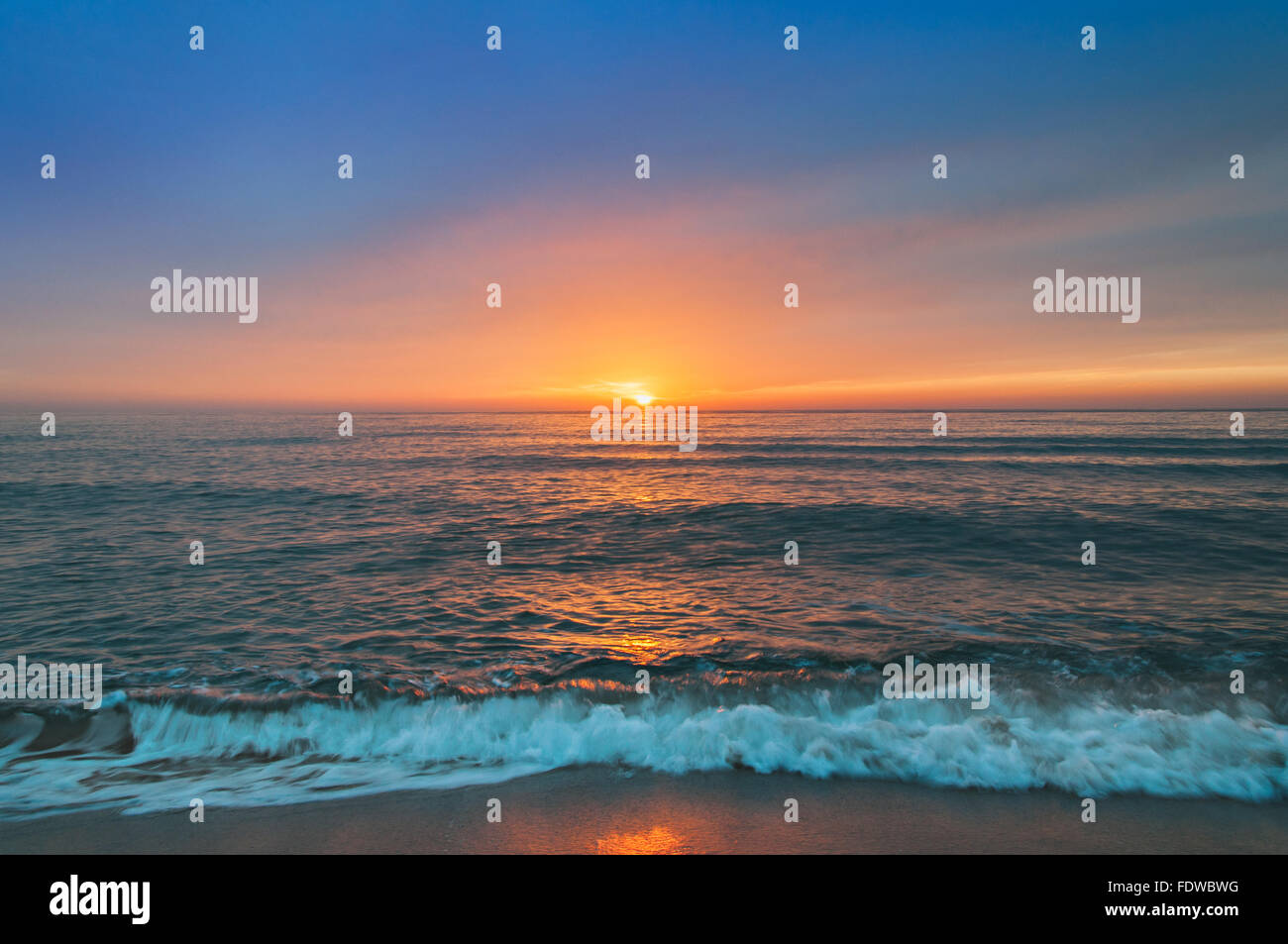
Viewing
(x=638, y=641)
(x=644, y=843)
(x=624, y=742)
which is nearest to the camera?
(x=644, y=843)

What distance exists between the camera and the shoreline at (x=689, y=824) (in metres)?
5.49

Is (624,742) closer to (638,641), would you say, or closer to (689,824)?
(689,824)

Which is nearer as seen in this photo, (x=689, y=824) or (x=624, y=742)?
(x=689, y=824)

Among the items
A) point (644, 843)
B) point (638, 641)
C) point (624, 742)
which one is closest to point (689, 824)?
point (644, 843)

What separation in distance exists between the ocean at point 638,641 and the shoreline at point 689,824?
1.07 ft

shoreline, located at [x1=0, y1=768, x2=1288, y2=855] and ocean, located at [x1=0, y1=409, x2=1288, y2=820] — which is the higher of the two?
ocean, located at [x1=0, y1=409, x2=1288, y2=820]

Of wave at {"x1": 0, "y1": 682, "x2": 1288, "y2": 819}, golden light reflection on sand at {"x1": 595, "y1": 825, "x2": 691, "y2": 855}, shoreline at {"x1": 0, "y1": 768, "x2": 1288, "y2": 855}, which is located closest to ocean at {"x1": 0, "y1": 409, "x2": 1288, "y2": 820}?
wave at {"x1": 0, "y1": 682, "x2": 1288, "y2": 819}

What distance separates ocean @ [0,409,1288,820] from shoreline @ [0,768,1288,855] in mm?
327

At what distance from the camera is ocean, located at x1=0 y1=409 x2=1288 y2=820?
702cm

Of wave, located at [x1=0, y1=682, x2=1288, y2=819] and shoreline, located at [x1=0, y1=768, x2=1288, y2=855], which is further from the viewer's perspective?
wave, located at [x1=0, y1=682, x2=1288, y2=819]

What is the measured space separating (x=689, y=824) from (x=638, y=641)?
505 centimetres

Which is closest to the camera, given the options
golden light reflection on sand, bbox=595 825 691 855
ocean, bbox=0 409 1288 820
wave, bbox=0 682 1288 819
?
golden light reflection on sand, bbox=595 825 691 855

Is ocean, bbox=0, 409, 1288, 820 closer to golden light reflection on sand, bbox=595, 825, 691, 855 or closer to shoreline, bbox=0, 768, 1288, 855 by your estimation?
shoreline, bbox=0, 768, 1288, 855

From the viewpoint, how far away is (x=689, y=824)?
19.1ft
